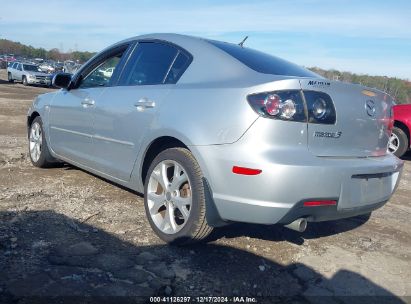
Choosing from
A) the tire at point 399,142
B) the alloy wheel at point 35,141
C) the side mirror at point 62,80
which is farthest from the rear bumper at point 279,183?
the tire at point 399,142

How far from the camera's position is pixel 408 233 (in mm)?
4332

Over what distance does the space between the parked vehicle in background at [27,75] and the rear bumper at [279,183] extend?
1101 inches

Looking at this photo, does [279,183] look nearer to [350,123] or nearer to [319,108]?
[319,108]

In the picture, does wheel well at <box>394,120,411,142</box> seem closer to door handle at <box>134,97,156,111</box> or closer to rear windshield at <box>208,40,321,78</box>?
rear windshield at <box>208,40,321,78</box>

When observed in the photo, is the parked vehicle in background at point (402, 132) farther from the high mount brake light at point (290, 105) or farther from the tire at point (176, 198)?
the tire at point (176, 198)

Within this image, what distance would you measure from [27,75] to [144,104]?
27.5 metres

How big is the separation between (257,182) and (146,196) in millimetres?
1189

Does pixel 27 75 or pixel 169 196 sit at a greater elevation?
pixel 27 75

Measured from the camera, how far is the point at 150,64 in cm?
406

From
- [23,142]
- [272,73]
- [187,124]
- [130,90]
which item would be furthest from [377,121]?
[23,142]

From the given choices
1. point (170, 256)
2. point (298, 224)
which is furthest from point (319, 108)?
point (170, 256)

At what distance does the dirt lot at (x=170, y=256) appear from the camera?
2.85 metres

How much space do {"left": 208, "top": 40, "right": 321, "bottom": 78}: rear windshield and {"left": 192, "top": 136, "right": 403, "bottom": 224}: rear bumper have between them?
0.77m

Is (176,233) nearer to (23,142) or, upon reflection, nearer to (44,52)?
(23,142)
